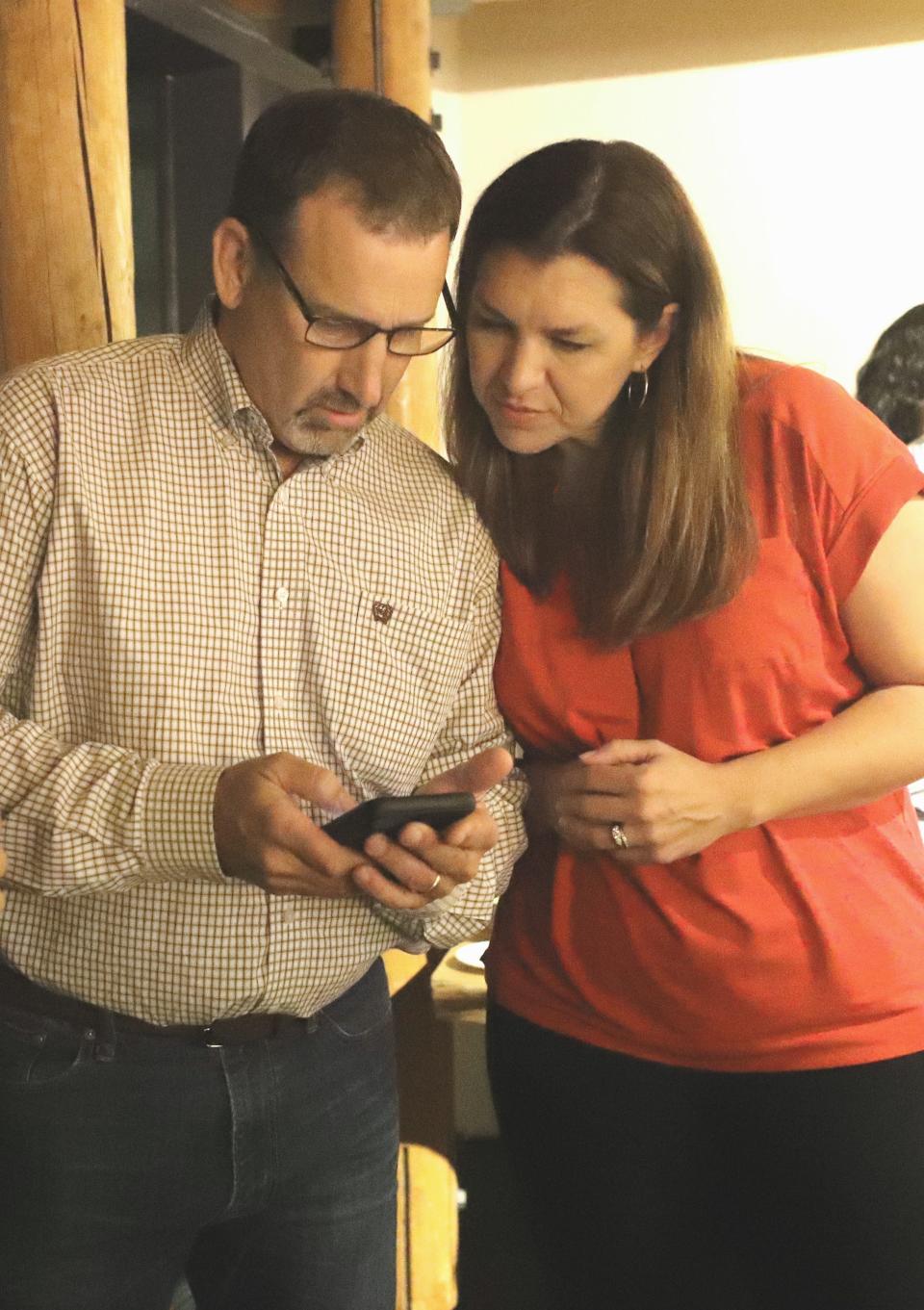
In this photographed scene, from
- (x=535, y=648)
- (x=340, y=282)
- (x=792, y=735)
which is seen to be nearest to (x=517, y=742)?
(x=535, y=648)

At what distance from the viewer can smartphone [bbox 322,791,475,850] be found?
1.21m

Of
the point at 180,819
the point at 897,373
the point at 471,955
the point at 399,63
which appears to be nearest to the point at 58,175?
the point at 180,819

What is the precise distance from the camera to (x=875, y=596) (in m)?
1.47

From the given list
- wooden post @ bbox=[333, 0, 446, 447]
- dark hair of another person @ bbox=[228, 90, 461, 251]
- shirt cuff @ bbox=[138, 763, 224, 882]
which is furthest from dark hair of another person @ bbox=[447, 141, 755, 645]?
wooden post @ bbox=[333, 0, 446, 447]

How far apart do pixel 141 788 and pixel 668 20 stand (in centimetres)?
181

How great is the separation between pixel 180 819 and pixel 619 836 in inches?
18.3

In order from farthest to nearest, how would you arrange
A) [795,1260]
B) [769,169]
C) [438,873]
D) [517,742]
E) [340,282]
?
[769,169]
[517,742]
[795,1260]
[340,282]
[438,873]

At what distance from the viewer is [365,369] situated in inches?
55.1

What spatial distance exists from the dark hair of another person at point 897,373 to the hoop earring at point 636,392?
842 mm

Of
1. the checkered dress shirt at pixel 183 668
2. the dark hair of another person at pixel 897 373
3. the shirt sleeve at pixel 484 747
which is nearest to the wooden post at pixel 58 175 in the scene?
the checkered dress shirt at pixel 183 668

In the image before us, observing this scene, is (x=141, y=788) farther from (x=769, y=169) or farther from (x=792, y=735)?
(x=769, y=169)

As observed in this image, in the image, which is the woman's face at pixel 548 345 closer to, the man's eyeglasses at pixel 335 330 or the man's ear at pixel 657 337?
the man's ear at pixel 657 337

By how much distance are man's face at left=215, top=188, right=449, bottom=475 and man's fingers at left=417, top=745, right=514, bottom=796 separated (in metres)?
0.37

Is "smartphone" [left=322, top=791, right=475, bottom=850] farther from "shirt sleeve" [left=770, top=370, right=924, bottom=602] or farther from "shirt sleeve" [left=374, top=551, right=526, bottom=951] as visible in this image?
"shirt sleeve" [left=770, top=370, right=924, bottom=602]
